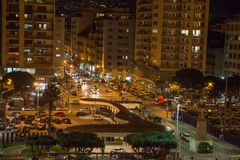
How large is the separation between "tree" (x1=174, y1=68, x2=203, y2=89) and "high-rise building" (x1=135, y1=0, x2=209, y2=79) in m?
13.1

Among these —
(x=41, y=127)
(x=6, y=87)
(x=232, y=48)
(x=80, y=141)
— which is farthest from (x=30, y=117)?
(x=232, y=48)

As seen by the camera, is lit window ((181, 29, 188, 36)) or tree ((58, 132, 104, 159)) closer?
tree ((58, 132, 104, 159))

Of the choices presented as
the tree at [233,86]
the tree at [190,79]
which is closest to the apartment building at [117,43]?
the tree at [190,79]

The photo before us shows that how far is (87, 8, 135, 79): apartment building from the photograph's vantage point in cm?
16152

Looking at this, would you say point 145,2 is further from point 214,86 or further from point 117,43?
point 214,86

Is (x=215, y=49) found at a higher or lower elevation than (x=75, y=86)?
higher

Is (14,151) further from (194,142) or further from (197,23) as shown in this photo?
(197,23)

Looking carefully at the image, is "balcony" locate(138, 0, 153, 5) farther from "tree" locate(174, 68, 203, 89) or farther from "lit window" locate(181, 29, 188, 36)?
"tree" locate(174, 68, 203, 89)

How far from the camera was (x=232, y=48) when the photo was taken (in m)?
133

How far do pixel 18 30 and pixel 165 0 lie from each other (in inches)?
1573

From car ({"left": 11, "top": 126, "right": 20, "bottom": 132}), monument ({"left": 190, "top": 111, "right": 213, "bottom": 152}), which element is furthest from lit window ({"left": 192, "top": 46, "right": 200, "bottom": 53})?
monument ({"left": 190, "top": 111, "right": 213, "bottom": 152})

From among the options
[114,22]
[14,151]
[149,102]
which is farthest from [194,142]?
[114,22]

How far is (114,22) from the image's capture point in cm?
16250

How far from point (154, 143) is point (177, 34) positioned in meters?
83.9
